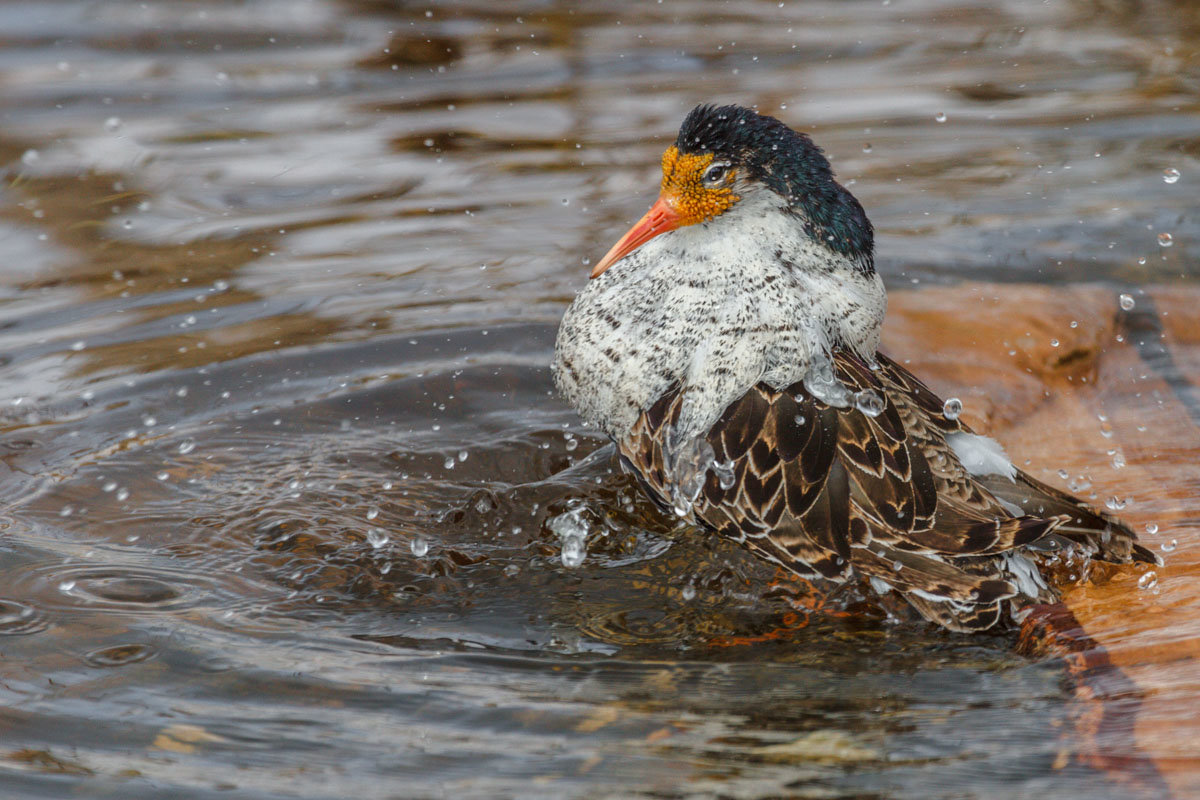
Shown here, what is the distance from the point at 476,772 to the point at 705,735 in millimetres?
604

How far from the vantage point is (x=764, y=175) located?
4285 millimetres

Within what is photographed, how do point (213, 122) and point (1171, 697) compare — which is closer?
point (1171, 697)

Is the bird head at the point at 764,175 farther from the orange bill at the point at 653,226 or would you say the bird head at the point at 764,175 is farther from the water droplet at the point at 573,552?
the water droplet at the point at 573,552

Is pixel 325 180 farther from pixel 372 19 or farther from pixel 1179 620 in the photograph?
pixel 1179 620

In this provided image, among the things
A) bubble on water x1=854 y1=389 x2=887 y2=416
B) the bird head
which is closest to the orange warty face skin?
the bird head

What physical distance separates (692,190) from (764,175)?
241 mm

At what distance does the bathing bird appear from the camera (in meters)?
4.00

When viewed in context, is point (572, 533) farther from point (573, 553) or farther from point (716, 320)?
point (716, 320)

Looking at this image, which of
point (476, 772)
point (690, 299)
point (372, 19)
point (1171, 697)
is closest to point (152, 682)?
point (476, 772)

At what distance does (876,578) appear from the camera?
159 inches

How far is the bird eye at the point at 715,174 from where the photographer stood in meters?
4.27

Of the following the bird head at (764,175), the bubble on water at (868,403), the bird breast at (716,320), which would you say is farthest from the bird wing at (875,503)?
the bird head at (764,175)

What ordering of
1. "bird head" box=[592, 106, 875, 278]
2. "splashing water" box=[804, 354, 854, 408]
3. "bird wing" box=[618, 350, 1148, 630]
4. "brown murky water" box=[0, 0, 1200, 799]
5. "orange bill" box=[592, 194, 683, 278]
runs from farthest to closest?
"orange bill" box=[592, 194, 683, 278]
"bird head" box=[592, 106, 875, 278]
"splashing water" box=[804, 354, 854, 408]
"bird wing" box=[618, 350, 1148, 630]
"brown murky water" box=[0, 0, 1200, 799]

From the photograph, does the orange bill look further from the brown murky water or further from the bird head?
the brown murky water
